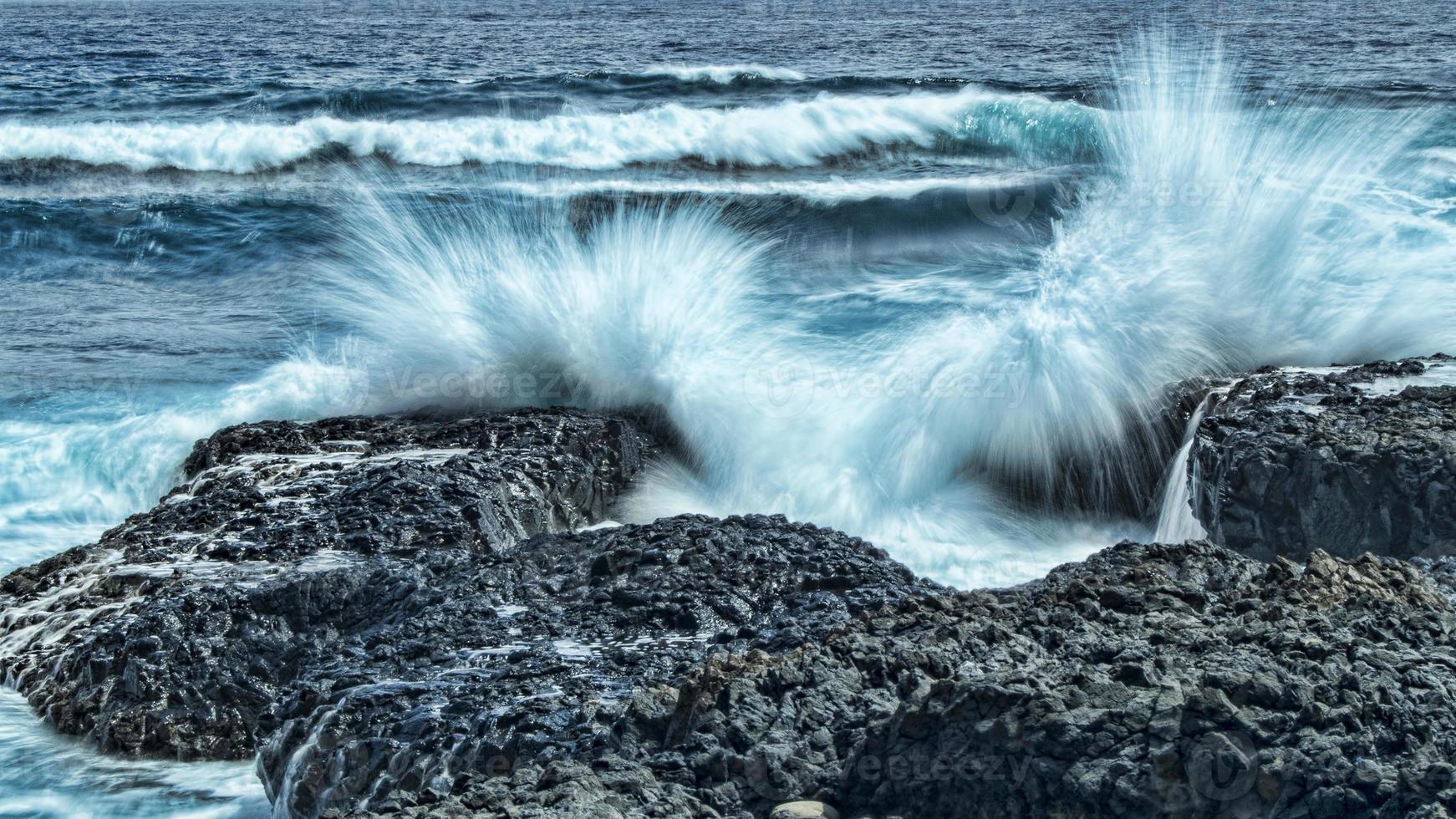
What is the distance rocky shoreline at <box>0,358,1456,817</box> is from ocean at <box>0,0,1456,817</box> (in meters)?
0.50

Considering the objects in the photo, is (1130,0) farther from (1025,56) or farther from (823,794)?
(823,794)

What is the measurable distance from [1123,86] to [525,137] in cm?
736

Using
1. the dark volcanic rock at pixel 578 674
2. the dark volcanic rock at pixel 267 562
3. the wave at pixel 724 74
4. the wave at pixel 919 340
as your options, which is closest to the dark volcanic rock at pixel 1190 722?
the dark volcanic rock at pixel 578 674

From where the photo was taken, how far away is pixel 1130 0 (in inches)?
1193

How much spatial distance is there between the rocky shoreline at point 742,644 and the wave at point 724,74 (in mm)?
14288

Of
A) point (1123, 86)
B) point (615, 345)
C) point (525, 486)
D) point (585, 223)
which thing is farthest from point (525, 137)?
point (525, 486)

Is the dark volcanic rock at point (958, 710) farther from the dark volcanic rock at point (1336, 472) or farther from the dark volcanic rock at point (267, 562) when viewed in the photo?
the dark volcanic rock at point (1336, 472)

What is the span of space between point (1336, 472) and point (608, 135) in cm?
1278

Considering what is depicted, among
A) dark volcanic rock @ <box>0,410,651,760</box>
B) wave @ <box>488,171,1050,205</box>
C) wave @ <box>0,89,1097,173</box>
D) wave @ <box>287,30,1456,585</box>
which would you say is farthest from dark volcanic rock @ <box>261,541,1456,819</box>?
wave @ <box>0,89,1097,173</box>

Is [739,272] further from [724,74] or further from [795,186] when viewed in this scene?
[724,74]

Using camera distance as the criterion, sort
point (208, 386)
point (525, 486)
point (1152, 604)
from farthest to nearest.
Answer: point (208, 386) < point (525, 486) < point (1152, 604)

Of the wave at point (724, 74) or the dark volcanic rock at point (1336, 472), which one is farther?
the wave at point (724, 74)

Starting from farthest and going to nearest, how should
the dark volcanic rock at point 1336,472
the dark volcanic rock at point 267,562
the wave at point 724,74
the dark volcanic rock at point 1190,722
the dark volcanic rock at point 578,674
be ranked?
the wave at point 724,74 → the dark volcanic rock at point 1336,472 → the dark volcanic rock at point 267,562 → the dark volcanic rock at point 578,674 → the dark volcanic rock at point 1190,722

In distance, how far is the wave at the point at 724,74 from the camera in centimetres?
1889
